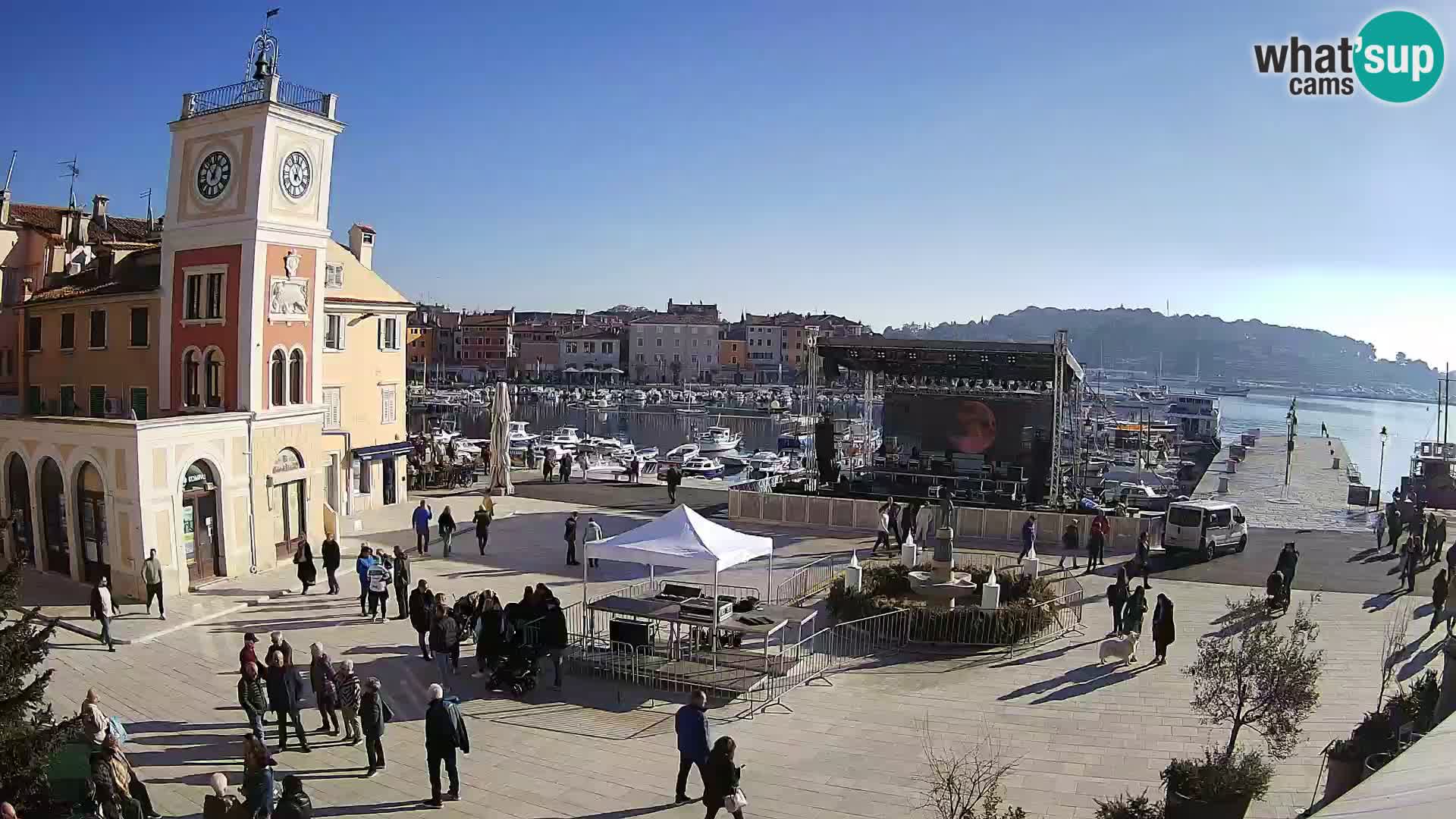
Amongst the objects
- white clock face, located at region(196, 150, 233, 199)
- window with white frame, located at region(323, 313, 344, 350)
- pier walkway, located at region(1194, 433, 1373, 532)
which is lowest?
pier walkway, located at region(1194, 433, 1373, 532)

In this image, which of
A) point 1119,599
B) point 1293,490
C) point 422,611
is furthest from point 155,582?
point 1293,490

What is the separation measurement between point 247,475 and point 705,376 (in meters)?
132

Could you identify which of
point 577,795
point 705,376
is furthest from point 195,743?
point 705,376

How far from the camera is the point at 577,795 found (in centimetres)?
1053

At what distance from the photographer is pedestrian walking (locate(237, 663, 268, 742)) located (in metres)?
11.7

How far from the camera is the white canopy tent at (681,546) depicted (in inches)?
609

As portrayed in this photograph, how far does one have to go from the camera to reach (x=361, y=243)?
3725 centimetres

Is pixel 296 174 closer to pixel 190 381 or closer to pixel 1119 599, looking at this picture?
pixel 190 381

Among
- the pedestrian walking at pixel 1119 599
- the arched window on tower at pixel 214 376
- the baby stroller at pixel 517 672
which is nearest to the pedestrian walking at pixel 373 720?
the baby stroller at pixel 517 672

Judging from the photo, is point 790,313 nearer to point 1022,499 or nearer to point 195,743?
point 1022,499

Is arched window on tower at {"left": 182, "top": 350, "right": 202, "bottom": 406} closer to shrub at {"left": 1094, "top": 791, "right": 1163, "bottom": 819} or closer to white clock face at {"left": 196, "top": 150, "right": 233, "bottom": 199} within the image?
white clock face at {"left": 196, "top": 150, "right": 233, "bottom": 199}

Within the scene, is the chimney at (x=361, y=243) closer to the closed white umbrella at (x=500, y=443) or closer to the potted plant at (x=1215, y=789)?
the closed white umbrella at (x=500, y=443)

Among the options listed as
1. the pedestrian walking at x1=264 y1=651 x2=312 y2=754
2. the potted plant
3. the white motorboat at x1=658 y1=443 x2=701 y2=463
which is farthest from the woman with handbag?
the white motorboat at x1=658 y1=443 x2=701 y2=463

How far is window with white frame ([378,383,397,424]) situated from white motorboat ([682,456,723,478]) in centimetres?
1760
